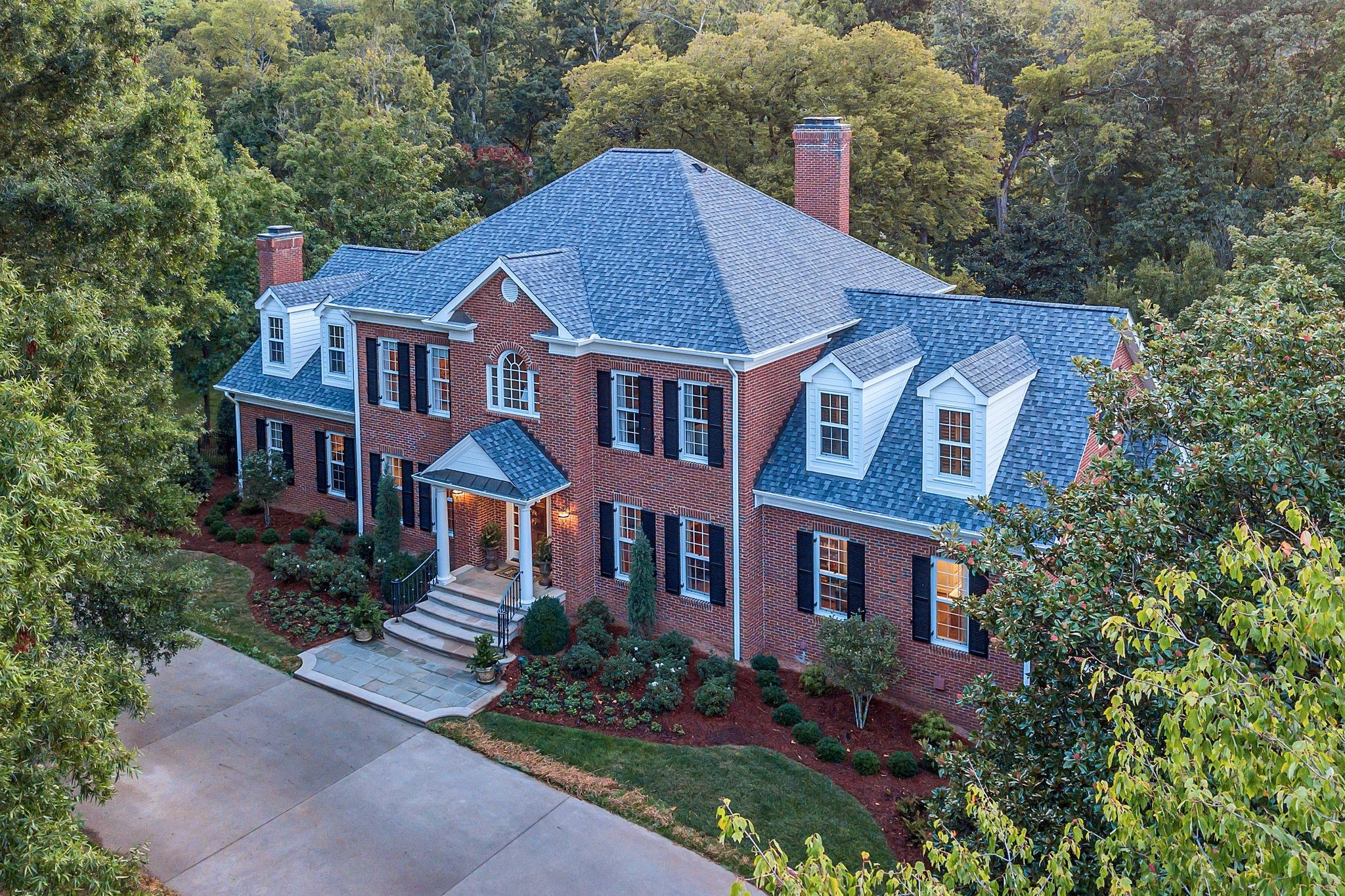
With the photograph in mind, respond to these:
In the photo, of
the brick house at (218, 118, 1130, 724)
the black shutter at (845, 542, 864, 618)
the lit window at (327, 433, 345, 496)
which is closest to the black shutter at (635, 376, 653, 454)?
the brick house at (218, 118, 1130, 724)

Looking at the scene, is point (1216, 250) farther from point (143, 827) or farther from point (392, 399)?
point (143, 827)

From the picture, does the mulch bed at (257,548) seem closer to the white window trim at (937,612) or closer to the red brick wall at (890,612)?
the red brick wall at (890,612)

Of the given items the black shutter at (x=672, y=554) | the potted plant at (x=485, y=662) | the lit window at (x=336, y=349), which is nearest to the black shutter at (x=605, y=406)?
the black shutter at (x=672, y=554)

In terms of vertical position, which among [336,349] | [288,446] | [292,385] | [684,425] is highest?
[336,349]

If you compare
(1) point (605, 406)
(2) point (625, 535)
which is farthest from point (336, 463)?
(2) point (625, 535)

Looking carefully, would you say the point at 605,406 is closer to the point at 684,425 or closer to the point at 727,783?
the point at 684,425
